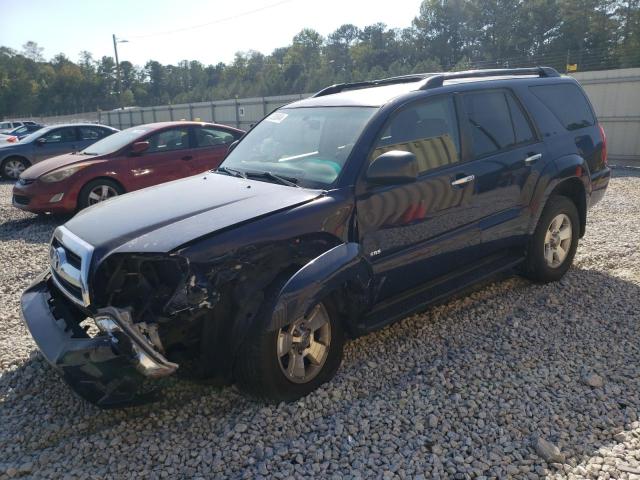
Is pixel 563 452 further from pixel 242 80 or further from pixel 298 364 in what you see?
pixel 242 80

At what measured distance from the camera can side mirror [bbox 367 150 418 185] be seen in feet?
11.0

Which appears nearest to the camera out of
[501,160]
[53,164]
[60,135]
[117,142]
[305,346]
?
[305,346]

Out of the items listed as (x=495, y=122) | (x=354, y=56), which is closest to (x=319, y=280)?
(x=495, y=122)

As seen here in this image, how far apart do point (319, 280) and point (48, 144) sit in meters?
12.9

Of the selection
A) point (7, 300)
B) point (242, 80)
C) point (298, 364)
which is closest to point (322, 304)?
point (298, 364)

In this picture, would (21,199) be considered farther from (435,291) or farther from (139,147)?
(435,291)

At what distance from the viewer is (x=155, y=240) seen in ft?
9.38

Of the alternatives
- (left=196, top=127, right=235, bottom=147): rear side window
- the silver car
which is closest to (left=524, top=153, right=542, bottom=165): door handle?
(left=196, top=127, right=235, bottom=147): rear side window

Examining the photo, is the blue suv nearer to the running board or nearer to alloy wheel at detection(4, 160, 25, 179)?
the running board

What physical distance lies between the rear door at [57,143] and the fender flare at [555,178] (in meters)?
11.6

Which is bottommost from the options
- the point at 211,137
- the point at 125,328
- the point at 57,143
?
the point at 125,328

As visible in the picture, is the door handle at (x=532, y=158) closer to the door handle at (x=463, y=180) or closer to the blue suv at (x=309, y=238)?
the blue suv at (x=309, y=238)

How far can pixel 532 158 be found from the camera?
4.54m

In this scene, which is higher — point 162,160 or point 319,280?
point 162,160
